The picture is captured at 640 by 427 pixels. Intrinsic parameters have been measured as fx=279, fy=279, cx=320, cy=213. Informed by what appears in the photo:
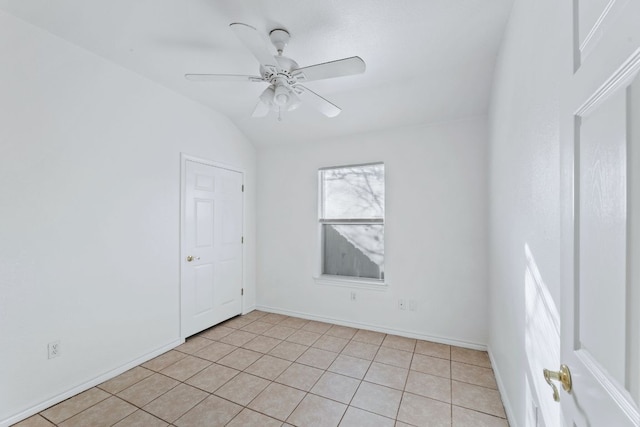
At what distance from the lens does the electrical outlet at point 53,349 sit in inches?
81.1

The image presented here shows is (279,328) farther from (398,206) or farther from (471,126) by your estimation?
(471,126)

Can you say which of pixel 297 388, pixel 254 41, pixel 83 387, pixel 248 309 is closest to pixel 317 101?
pixel 254 41

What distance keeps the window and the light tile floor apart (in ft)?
2.96

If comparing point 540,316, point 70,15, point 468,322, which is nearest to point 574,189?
point 540,316

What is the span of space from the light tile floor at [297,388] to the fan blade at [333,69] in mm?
2349

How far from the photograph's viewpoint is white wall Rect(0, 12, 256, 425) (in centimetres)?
190

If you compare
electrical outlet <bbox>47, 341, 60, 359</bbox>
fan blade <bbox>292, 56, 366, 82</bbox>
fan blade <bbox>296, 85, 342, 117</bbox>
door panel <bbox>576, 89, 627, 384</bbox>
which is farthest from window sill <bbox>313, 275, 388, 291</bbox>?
door panel <bbox>576, 89, 627, 384</bbox>

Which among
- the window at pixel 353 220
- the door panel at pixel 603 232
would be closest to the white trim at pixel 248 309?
the window at pixel 353 220

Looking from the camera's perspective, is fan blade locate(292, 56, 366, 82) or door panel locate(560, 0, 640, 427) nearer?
door panel locate(560, 0, 640, 427)

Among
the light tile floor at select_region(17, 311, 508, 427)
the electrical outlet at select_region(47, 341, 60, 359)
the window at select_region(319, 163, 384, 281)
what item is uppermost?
the window at select_region(319, 163, 384, 281)

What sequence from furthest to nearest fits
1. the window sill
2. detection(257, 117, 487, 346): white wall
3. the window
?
1. the window
2. the window sill
3. detection(257, 117, 487, 346): white wall

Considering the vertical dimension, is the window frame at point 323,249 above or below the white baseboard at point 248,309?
above

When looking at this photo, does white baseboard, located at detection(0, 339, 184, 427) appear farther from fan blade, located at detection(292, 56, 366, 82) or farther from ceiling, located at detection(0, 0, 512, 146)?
fan blade, located at detection(292, 56, 366, 82)

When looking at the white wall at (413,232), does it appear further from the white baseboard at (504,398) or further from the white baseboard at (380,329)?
the white baseboard at (504,398)
